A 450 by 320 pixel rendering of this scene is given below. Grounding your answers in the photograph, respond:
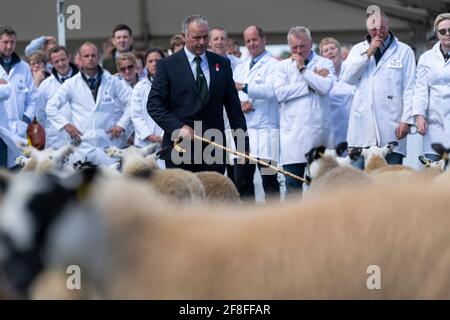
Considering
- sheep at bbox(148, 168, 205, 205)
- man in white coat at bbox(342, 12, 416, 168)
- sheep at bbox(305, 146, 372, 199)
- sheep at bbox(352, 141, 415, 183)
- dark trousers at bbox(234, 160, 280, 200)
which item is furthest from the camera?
dark trousers at bbox(234, 160, 280, 200)

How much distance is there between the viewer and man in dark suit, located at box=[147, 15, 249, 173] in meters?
8.61

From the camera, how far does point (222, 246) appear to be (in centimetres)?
170

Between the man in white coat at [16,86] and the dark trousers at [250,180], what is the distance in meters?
2.71

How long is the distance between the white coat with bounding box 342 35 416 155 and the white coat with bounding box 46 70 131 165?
2.93 m

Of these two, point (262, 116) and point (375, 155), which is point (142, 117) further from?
point (375, 155)

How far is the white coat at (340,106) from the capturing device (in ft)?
35.1

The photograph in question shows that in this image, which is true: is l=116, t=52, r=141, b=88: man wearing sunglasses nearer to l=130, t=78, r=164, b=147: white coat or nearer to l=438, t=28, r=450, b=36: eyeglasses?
l=130, t=78, r=164, b=147: white coat

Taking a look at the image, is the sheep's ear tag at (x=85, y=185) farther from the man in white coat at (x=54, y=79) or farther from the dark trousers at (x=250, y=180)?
the man in white coat at (x=54, y=79)

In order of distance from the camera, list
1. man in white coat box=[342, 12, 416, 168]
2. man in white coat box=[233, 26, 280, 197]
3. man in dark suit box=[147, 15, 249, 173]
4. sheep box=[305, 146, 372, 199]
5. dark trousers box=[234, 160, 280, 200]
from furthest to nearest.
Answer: man in white coat box=[233, 26, 280, 197] < dark trousers box=[234, 160, 280, 200] < man in white coat box=[342, 12, 416, 168] < man in dark suit box=[147, 15, 249, 173] < sheep box=[305, 146, 372, 199]

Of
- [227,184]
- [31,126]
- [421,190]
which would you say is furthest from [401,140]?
[421,190]

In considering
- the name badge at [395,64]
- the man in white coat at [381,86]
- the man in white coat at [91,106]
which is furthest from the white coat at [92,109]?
the name badge at [395,64]

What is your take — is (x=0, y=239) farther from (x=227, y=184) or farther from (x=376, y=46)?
(x=376, y=46)

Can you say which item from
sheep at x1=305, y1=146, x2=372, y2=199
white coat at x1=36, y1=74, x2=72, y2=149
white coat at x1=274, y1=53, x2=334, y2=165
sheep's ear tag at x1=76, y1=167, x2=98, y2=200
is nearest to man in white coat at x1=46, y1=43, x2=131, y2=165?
white coat at x1=36, y1=74, x2=72, y2=149

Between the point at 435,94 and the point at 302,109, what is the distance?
1.44 m
